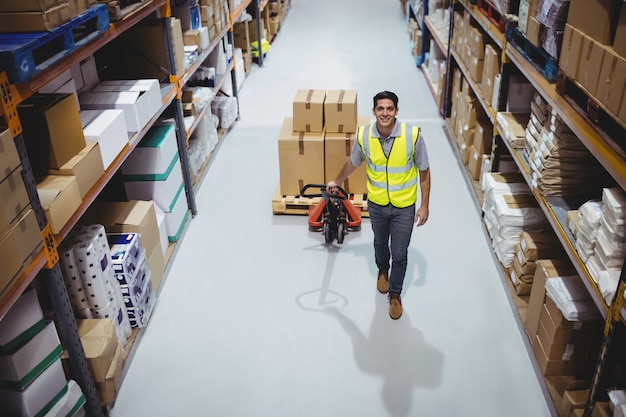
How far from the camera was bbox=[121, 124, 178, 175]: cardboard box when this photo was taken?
462 centimetres

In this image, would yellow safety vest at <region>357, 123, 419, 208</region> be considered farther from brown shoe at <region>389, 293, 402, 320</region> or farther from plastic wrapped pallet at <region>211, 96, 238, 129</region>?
plastic wrapped pallet at <region>211, 96, 238, 129</region>

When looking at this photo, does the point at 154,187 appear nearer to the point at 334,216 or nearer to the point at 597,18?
the point at 334,216

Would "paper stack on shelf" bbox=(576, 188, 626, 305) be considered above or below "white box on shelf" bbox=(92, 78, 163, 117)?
below

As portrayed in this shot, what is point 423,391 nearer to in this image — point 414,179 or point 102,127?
point 414,179

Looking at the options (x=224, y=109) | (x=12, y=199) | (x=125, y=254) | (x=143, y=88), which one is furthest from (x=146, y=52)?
(x=12, y=199)

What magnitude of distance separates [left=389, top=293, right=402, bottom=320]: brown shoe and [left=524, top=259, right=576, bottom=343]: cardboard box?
927 millimetres

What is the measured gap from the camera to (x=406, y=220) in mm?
3891

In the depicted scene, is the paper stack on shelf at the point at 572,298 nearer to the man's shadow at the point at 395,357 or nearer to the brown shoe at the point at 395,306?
the man's shadow at the point at 395,357

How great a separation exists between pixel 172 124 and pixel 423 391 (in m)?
3.22

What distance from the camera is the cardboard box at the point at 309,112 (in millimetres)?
5250

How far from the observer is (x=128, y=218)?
13.5ft

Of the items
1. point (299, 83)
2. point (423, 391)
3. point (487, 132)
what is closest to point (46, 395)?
point (423, 391)

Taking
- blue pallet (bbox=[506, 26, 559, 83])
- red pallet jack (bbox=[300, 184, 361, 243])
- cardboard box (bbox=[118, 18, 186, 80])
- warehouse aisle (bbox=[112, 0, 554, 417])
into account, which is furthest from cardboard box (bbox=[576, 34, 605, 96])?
cardboard box (bbox=[118, 18, 186, 80])

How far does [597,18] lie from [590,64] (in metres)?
0.23
